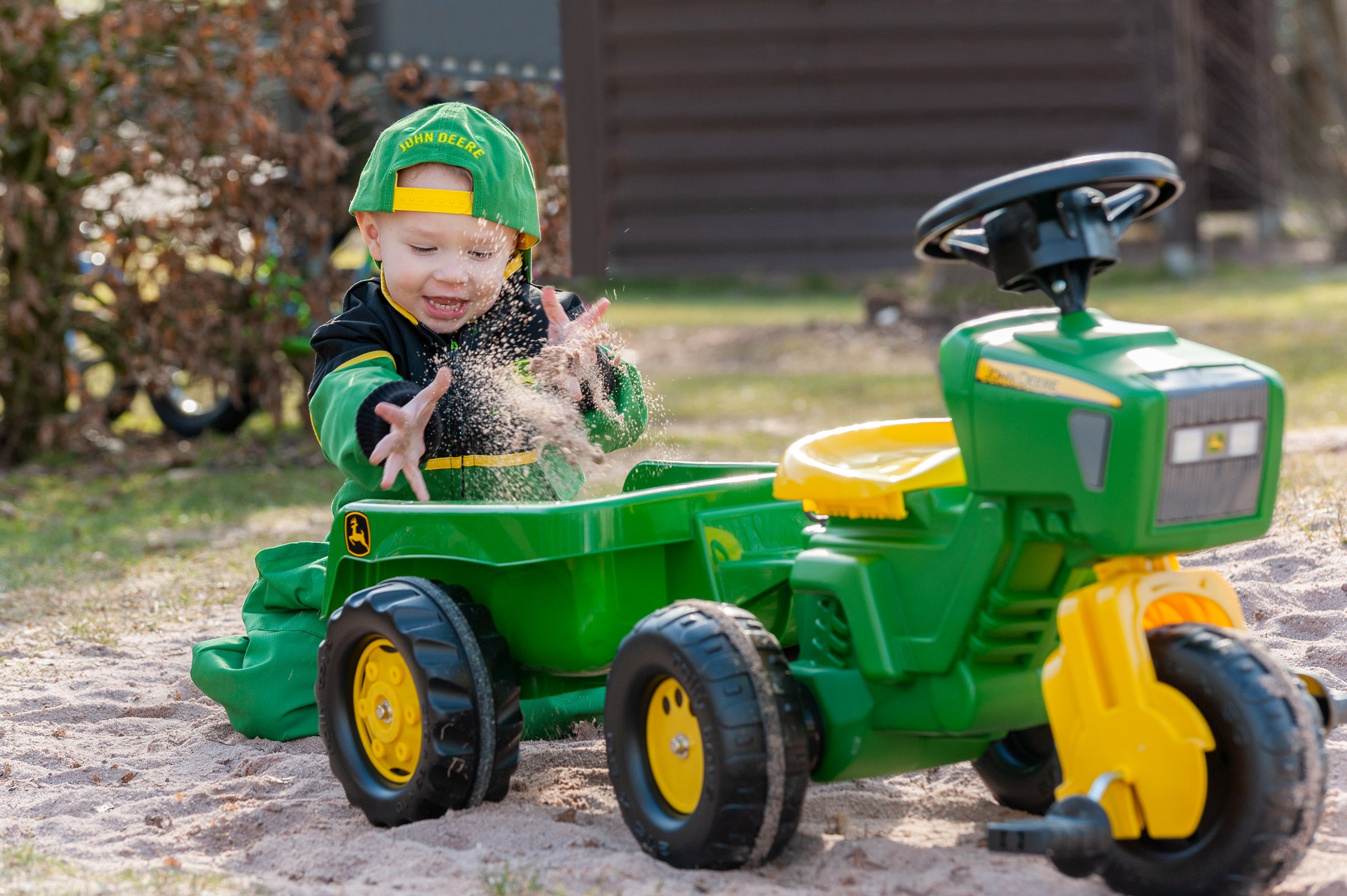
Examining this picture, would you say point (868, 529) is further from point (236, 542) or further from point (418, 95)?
point (418, 95)

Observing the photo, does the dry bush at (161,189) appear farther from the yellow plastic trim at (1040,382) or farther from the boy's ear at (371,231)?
the yellow plastic trim at (1040,382)

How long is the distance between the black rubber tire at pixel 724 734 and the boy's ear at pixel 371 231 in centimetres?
114

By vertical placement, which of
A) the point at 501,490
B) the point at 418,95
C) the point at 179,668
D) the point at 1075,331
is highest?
the point at 418,95

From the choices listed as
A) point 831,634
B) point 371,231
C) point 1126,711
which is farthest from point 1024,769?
point 371,231

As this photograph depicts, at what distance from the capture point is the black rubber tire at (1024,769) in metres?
2.45

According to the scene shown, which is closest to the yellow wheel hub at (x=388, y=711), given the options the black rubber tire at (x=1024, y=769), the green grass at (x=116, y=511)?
the black rubber tire at (x=1024, y=769)

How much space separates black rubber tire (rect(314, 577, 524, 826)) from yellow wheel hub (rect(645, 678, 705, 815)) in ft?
1.11

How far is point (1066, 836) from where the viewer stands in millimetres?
1882

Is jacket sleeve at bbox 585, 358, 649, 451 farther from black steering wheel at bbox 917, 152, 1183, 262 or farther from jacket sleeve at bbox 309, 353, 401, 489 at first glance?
black steering wheel at bbox 917, 152, 1183, 262

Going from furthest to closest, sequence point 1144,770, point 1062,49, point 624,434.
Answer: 1. point 1062,49
2. point 624,434
3. point 1144,770

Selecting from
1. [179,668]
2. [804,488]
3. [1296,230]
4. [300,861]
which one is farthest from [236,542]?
[1296,230]

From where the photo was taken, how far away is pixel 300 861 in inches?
92.5

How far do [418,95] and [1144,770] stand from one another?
610 centimetres

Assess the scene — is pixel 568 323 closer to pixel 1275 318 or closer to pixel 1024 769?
pixel 1024 769
